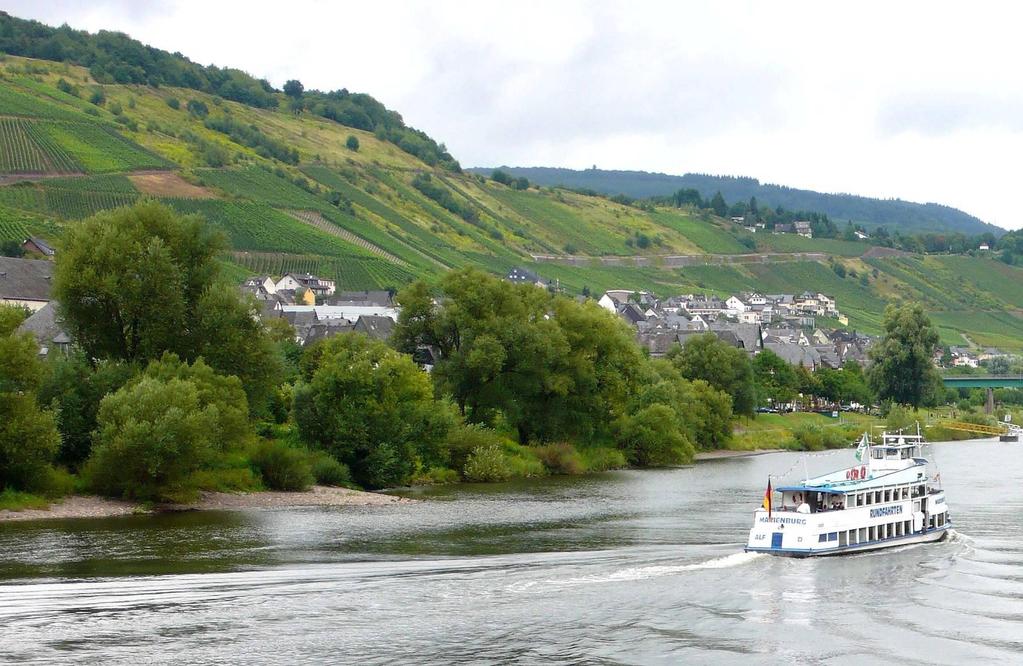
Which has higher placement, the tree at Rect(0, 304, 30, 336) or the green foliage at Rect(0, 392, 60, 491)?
the tree at Rect(0, 304, 30, 336)

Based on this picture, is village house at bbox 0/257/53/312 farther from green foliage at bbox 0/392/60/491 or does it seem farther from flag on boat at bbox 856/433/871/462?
flag on boat at bbox 856/433/871/462

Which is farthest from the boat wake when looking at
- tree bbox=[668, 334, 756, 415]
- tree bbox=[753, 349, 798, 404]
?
tree bbox=[753, 349, 798, 404]

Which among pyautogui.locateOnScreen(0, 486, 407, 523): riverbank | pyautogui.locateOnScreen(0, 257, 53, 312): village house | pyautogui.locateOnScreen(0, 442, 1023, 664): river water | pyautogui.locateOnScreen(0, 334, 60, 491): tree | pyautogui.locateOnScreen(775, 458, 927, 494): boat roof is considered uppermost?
pyautogui.locateOnScreen(0, 257, 53, 312): village house

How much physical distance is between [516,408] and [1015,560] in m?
38.4

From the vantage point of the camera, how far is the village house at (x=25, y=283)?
341 ft

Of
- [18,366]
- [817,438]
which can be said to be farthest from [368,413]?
[817,438]

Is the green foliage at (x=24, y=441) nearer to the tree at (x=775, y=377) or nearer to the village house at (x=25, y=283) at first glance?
the village house at (x=25, y=283)

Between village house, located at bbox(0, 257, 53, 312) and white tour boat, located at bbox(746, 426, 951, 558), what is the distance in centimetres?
7072

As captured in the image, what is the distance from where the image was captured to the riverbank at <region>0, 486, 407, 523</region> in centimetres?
5203

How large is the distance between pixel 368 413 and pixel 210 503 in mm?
11363

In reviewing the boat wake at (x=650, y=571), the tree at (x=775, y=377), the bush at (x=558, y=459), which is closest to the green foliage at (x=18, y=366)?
the boat wake at (x=650, y=571)

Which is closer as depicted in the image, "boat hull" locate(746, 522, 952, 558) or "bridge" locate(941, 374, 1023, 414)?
"boat hull" locate(746, 522, 952, 558)

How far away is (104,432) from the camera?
54.1m

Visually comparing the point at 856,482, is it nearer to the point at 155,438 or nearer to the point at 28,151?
the point at 155,438
